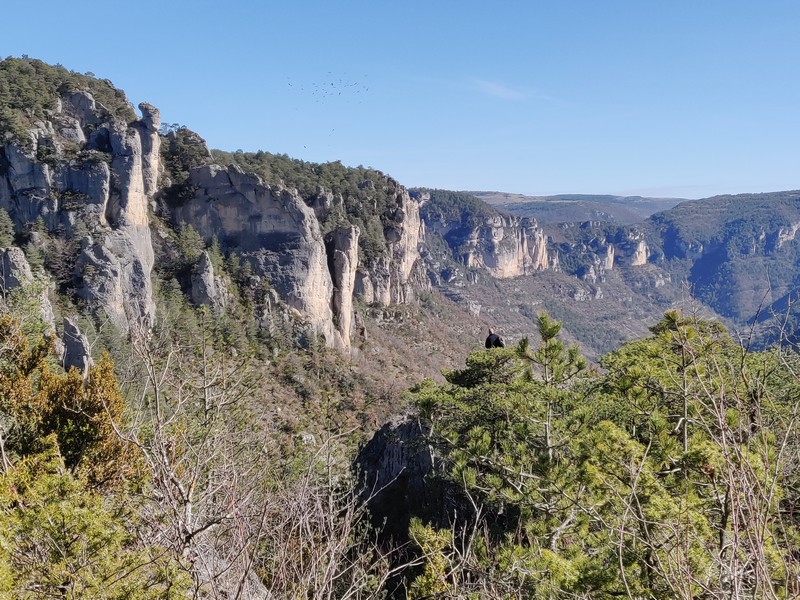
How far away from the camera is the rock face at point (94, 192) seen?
34.9 m

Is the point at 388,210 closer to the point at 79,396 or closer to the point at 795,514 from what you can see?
the point at 79,396

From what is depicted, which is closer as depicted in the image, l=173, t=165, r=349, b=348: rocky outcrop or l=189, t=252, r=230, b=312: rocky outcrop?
l=189, t=252, r=230, b=312: rocky outcrop

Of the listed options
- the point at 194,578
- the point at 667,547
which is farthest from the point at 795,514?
the point at 194,578

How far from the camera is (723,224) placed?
199625 mm

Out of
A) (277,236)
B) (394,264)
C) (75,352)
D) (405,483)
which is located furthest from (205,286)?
(394,264)

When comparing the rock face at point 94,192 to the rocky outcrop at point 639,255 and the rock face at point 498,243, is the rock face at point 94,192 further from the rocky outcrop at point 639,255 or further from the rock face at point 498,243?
the rocky outcrop at point 639,255

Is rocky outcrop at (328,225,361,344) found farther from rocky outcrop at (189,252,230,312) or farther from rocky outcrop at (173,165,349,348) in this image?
rocky outcrop at (189,252,230,312)

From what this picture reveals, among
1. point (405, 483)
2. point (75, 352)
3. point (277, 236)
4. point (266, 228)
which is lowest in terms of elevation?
point (405, 483)

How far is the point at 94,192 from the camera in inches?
1458

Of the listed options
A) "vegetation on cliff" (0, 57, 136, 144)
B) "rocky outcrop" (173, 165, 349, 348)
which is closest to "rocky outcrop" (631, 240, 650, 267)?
"rocky outcrop" (173, 165, 349, 348)

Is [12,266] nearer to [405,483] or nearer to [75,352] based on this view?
[75,352]

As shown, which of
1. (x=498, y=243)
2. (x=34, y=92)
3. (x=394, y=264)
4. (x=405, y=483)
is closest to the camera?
(x=405, y=483)

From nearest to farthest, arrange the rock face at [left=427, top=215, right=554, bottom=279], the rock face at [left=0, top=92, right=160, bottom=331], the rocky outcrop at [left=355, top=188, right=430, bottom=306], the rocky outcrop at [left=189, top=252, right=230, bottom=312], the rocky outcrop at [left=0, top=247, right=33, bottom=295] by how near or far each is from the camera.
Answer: the rocky outcrop at [left=0, top=247, right=33, bottom=295], the rock face at [left=0, top=92, right=160, bottom=331], the rocky outcrop at [left=189, top=252, right=230, bottom=312], the rocky outcrop at [left=355, top=188, right=430, bottom=306], the rock face at [left=427, top=215, right=554, bottom=279]

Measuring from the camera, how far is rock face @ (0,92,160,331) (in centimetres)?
3488
